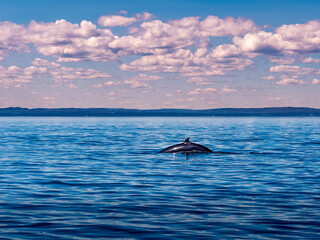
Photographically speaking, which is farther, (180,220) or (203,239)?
(180,220)

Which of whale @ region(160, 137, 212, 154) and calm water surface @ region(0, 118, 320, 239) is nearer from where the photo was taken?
calm water surface @ region(0, 118, 320, 239)

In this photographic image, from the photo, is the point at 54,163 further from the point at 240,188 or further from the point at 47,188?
the point at 240,188

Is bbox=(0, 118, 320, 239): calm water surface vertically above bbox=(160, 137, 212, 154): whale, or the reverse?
bbox=(160, 137, 212, 154): whale

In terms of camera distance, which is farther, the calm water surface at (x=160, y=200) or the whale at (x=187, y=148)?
the whale at (x=187, y=148)

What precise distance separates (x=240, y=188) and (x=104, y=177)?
273 inches

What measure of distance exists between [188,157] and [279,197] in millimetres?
15715

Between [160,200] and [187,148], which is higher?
[187,148]

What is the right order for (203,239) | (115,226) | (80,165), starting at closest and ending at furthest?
1. (203,239)
2. (115,226)
3. (80,165)

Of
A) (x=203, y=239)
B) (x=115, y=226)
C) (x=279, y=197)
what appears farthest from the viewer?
(x=279, y=197)

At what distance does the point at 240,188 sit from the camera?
64.9 ft

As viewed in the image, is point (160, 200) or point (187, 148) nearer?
point (160, 200)

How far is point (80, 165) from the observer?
28.5 metres

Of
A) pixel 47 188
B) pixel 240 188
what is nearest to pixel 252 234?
pixel 240 188

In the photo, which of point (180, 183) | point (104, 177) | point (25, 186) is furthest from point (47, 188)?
point (180, 183)
